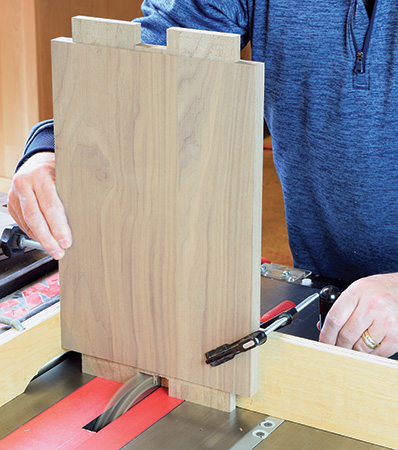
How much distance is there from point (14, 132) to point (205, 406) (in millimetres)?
2332

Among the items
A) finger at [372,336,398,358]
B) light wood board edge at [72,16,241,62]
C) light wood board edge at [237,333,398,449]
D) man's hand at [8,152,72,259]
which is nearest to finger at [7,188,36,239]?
man's hand at [8,152,72,259]

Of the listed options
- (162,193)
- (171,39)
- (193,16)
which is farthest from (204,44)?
(193,16)

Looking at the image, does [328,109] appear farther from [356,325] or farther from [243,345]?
[243,345]

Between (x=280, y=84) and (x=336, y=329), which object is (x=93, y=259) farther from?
(x=280, y=84)

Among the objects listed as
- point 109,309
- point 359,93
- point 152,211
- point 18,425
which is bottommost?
point 18,425

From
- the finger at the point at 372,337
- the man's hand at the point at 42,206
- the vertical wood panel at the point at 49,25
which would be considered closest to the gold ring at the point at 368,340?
the finger at the point at 372,337

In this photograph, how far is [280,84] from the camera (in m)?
1.36

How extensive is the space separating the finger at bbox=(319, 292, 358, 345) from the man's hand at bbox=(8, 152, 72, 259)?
0.37 m

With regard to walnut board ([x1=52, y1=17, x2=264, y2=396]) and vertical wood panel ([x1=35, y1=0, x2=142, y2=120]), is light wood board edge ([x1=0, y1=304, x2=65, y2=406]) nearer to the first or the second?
walnut board ([x1=52, y1=17, x2=264, y2=396])

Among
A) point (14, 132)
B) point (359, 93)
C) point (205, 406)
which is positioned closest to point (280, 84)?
point (359, 93)

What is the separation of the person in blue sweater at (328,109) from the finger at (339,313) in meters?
0.12

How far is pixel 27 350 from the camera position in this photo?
103 centimetres

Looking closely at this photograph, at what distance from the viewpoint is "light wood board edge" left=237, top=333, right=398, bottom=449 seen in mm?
886

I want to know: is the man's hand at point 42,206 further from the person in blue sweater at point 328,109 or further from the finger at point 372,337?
the finger at point 372,337
